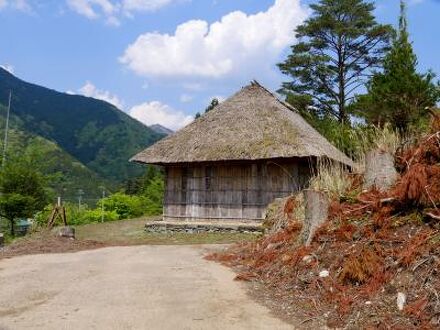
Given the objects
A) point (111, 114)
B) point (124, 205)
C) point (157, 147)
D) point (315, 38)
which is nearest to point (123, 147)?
point (111, 114)

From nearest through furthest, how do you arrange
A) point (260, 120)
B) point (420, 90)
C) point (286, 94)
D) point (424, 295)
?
point (424, 295) → point (260, 120) → point (420, 90) → point (286, 94)

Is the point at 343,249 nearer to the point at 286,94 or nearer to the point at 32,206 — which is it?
the point at 32,206

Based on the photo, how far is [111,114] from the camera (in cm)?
13588

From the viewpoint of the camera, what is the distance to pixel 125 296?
6.65 m

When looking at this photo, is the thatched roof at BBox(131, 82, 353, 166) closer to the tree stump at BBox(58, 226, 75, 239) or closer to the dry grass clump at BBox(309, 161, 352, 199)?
the tree stump at BBox(58, 226, 75, 239)

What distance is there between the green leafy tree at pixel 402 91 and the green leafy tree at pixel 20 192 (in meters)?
16.3

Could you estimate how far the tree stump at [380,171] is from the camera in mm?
7922

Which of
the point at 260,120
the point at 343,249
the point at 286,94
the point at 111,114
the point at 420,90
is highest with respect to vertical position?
the point at 111,114

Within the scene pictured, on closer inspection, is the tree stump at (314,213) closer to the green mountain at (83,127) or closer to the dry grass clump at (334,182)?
the dry grass clump at (334,182)

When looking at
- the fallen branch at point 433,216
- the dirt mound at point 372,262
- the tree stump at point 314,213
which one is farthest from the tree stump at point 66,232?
Answer: the fallen branch at point 433,216

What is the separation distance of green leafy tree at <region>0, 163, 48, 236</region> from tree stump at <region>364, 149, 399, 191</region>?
19233 millimetres

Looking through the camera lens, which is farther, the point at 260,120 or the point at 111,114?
the point at 111,114

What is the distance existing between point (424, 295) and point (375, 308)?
520 mm

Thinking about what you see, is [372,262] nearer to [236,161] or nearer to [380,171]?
[380,171]
